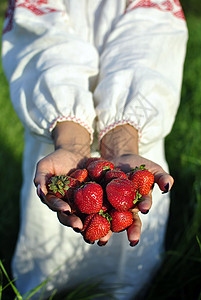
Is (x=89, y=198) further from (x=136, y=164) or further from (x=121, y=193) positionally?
(x=136, y=164)

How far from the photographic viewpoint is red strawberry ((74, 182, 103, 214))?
994mm

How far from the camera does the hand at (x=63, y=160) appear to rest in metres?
0.99

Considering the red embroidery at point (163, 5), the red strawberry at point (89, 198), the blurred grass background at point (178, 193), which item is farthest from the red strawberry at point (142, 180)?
the red embroidery at point (163, 5)

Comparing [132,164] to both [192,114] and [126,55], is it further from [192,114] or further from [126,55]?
[192,114]

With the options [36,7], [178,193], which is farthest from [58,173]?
[178,193]

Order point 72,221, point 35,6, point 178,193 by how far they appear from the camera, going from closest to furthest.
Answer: point 72,221 → point 35,6 → point 178,193

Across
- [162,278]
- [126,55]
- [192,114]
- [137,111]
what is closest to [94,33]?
[126,55]

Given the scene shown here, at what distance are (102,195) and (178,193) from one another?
154cm

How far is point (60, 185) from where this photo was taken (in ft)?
3.37

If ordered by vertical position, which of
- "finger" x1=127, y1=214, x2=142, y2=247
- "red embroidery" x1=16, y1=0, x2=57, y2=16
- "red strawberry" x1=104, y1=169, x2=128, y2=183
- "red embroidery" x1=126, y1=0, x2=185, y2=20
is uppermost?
"red embroidery" x1=16, y1=0, x2=57, y2=16

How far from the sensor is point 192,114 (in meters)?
3.37

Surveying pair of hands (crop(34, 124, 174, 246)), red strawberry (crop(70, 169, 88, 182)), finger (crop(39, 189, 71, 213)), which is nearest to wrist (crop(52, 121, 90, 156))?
pair of hands (crop(34, 124, 174, 246))

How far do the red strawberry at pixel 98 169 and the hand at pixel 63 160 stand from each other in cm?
8

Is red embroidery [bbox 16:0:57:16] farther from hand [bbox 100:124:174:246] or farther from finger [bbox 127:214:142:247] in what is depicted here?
finger [bbox 127:214:142:247]
